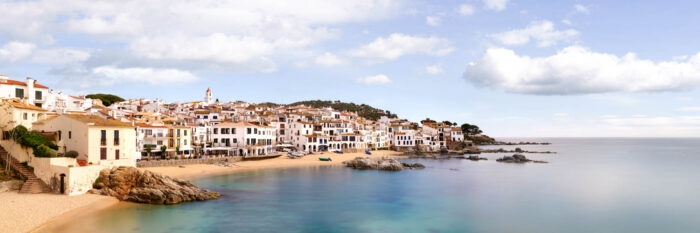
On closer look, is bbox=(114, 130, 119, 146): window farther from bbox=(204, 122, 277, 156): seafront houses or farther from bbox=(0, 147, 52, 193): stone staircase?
bbox=(204, 122, 277, 156): seafront houses

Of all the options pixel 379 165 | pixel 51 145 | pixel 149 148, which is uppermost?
pixel 51 145

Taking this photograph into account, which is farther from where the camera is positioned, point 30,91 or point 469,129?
point 469,129

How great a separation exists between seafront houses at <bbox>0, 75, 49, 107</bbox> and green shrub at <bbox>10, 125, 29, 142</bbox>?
18381mm

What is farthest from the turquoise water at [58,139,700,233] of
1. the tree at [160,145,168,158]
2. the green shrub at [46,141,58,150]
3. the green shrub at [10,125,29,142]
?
the green shrub at [10,125,29,142]

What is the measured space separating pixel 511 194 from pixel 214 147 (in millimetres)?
43550

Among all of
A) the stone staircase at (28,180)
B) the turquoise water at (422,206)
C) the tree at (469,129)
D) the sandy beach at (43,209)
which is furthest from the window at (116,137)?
the tree at (469,129)

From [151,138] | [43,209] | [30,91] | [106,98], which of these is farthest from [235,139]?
[106,98]

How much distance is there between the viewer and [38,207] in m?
25.5

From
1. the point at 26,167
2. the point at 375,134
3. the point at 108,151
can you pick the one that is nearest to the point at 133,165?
the point at 108,151

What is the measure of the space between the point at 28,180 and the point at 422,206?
3012cm

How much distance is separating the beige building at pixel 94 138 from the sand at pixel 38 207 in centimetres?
418

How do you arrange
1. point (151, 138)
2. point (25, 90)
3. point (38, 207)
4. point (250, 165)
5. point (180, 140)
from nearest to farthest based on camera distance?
point (38, 207), point (25, 90), point (151, 138), point (180, 140), point (250, 165)

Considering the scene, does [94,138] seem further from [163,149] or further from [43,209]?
[163,149]

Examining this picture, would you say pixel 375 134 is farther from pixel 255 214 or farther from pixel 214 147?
pixel 255 214
